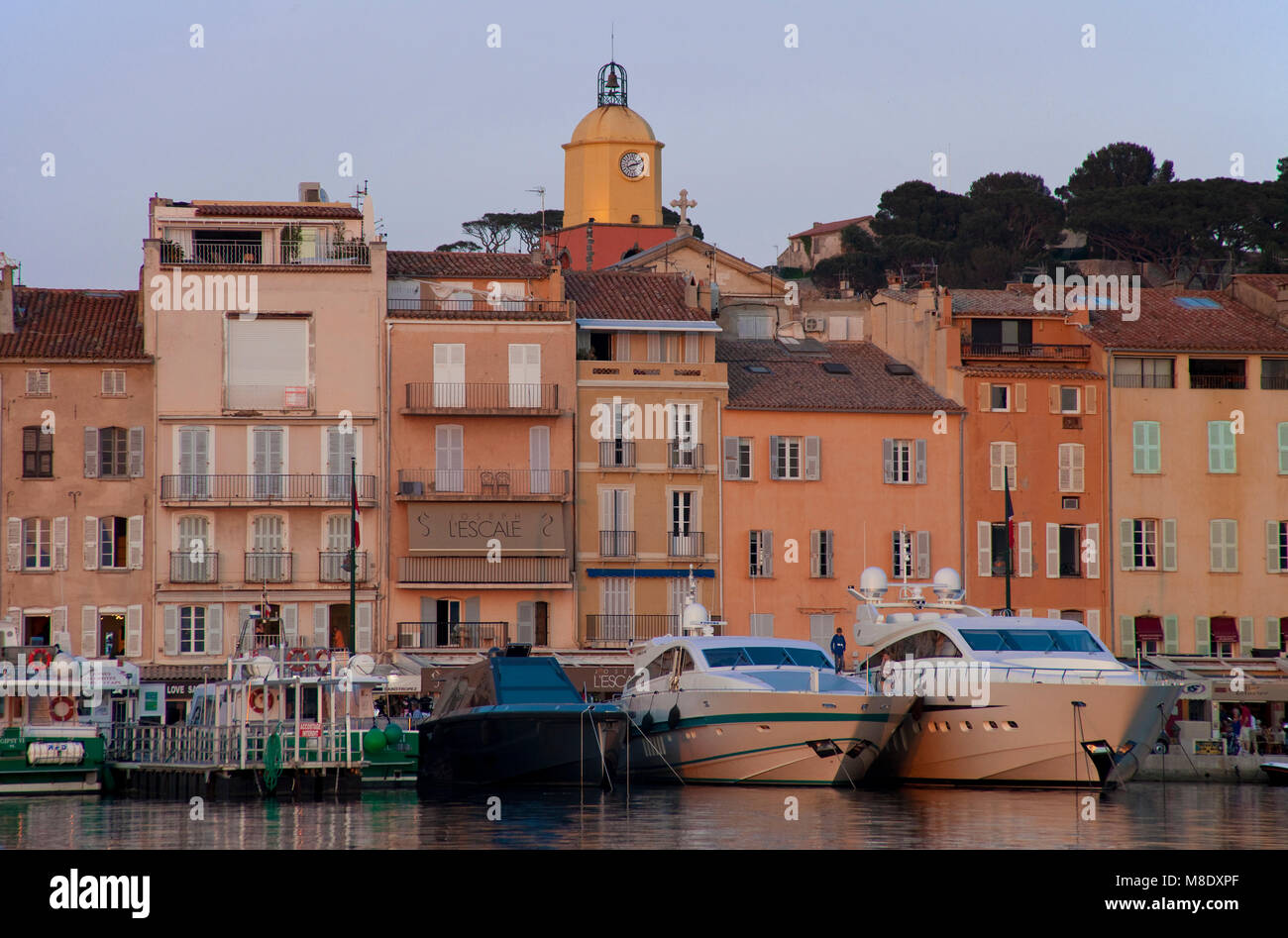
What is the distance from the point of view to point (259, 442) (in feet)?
198

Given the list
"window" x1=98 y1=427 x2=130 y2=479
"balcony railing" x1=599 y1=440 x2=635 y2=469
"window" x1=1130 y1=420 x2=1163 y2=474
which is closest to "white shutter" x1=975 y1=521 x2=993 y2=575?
"window" x1=1130 y1=420 x2=1163 y2=474

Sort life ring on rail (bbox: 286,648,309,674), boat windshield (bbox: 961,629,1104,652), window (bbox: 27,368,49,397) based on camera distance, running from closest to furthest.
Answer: life ring on rail (bbox: 286,648,309,674) → boat windshield (bbox: 961,629,1104,652) → window (bbox: 27,368,49,397)

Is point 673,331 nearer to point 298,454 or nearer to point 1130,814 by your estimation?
point 298,454

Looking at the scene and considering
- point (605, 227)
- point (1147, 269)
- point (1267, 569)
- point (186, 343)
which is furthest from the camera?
point (1147, 269)

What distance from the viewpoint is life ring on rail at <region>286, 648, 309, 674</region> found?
40.9 metres

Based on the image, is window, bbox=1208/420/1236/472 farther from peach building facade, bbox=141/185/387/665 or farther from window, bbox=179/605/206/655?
window, bbox=179/605/206/655

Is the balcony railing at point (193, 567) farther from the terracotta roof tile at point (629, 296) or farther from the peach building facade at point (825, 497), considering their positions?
the peach building facade at point (825, 497)

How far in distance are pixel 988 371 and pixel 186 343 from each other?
23945 millimetres

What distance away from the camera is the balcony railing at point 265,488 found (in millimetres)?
59812

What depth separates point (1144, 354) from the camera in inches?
2564

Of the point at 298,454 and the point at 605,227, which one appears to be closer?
the point at 298,454

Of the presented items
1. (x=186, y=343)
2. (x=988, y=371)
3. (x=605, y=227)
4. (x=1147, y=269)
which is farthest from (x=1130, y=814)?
(x=1147, y=269)

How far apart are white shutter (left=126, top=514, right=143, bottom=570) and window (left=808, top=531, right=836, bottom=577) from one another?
63.8 feet

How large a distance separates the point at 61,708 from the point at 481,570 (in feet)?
59.3
